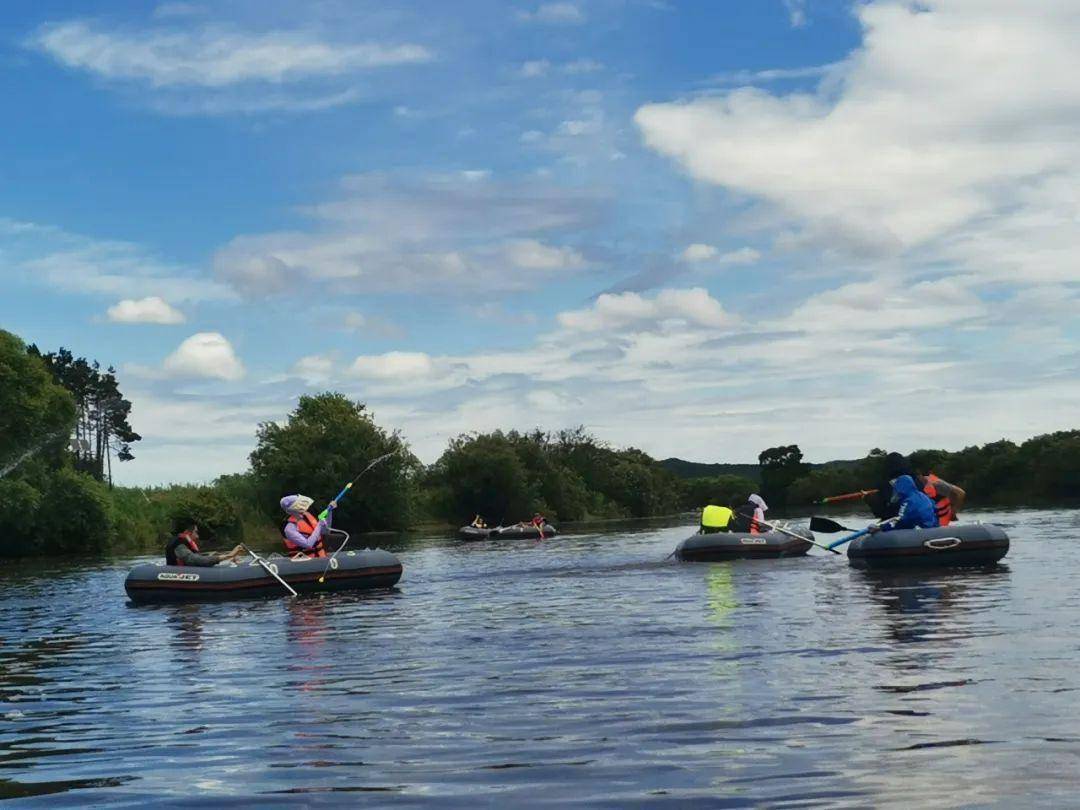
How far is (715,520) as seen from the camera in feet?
103

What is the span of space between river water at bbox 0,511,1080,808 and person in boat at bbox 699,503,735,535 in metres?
9.86

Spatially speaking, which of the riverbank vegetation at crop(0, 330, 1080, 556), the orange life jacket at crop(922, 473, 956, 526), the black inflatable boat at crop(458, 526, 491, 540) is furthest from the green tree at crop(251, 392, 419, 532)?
the orange life jacket at crop(922, 473, 956, 526)

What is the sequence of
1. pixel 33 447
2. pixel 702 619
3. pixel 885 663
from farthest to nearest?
pixel 33 447
pixel 702 619
pixel 885 663

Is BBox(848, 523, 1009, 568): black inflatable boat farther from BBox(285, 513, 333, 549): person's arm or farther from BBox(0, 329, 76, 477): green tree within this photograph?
BBox(0, 329, 76, 477): green tree

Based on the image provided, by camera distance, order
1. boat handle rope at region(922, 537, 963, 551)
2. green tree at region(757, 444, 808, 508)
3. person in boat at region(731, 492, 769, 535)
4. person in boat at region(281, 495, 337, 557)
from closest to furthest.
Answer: boat handle rope at region(922, 537, 963, 551), person in boat at region(281, 495, 337, 557), person in boat at region(731, 492, 769, 535), green tree at region(757, 444, 808, 508)

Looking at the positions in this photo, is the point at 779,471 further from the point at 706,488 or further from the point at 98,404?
the point at 98,404

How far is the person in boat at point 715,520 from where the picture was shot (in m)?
31.2

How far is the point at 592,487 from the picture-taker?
120062mm

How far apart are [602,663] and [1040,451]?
308 feet

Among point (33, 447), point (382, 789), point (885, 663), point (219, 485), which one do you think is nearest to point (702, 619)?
point (885, 663)

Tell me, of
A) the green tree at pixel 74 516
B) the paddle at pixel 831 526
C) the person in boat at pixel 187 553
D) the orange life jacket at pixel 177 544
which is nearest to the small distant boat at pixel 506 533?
the green tree at pixel 74 516

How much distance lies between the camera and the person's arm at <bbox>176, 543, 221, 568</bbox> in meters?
24.1

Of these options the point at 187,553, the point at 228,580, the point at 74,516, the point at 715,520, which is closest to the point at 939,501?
the point at 715,520

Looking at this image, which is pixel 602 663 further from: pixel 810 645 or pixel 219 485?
pixel 219 485
